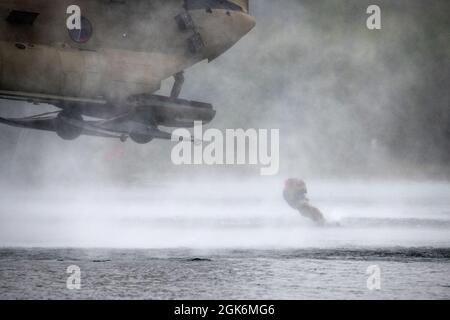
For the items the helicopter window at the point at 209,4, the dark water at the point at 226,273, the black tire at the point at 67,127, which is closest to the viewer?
the dark water at the point at 226,273

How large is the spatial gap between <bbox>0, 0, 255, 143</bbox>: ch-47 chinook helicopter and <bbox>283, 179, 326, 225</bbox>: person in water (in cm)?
361

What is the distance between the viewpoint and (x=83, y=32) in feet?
48.5

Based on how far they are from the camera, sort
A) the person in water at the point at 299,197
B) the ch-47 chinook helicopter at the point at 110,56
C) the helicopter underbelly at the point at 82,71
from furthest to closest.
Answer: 1. the person in water at the point at 299,197
2. the ch-47 chinook helicopter at the point at 110,56
3. the helicopter underbelly at the point at 82,71

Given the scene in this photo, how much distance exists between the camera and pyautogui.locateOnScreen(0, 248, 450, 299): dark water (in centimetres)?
1120

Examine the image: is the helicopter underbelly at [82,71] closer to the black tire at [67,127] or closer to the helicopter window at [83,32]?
the helicopter window at [83,32]

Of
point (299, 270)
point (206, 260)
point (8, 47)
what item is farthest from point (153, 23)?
point (299, 270)

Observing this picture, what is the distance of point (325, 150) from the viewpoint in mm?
28266

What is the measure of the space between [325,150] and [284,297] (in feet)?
58.1

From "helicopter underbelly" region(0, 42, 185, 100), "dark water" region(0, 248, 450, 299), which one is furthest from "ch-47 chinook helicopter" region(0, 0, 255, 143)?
"dark water" region(0, 248, 450, 299)

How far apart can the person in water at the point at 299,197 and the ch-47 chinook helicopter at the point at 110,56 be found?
3.61m

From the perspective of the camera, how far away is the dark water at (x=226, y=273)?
11.2 meters

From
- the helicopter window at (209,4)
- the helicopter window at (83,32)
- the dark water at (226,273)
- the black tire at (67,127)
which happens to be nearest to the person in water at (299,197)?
the dark water at (226,273)
